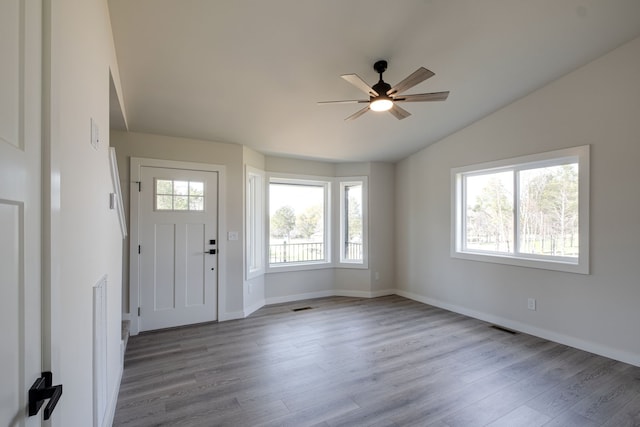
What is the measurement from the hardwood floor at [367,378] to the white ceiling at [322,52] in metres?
2.62

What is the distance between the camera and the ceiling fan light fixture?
2.64m

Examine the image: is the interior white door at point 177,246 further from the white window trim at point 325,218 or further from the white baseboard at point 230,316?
the white window trim at point 325,218

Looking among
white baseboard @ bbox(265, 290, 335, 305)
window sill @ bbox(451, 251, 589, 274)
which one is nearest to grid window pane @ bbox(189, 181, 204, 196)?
white baseboard @ bbox(265, 290, 335, 305)

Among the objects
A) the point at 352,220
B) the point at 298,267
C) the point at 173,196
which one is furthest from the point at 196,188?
the point at 352,220

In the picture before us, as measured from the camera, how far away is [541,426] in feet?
6.77

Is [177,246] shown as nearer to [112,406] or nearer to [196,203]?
[196,203]

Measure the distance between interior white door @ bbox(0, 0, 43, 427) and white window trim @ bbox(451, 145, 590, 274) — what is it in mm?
4315

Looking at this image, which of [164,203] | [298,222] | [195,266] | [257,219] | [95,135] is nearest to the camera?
[95,135]

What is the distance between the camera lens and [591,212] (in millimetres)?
3193

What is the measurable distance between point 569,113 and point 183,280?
4.98 meters

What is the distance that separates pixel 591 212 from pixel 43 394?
4.33 metres

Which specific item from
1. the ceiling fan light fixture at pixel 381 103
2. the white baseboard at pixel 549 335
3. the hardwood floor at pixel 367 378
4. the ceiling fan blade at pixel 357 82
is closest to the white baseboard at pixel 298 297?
the hardwood floor at pixel 367 378

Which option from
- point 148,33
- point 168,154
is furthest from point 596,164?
point 168,154

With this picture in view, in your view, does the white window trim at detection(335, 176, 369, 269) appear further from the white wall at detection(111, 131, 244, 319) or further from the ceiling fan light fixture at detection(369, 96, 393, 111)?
the ceiling fan light fixture at detection(369, 96, 393, 111)
